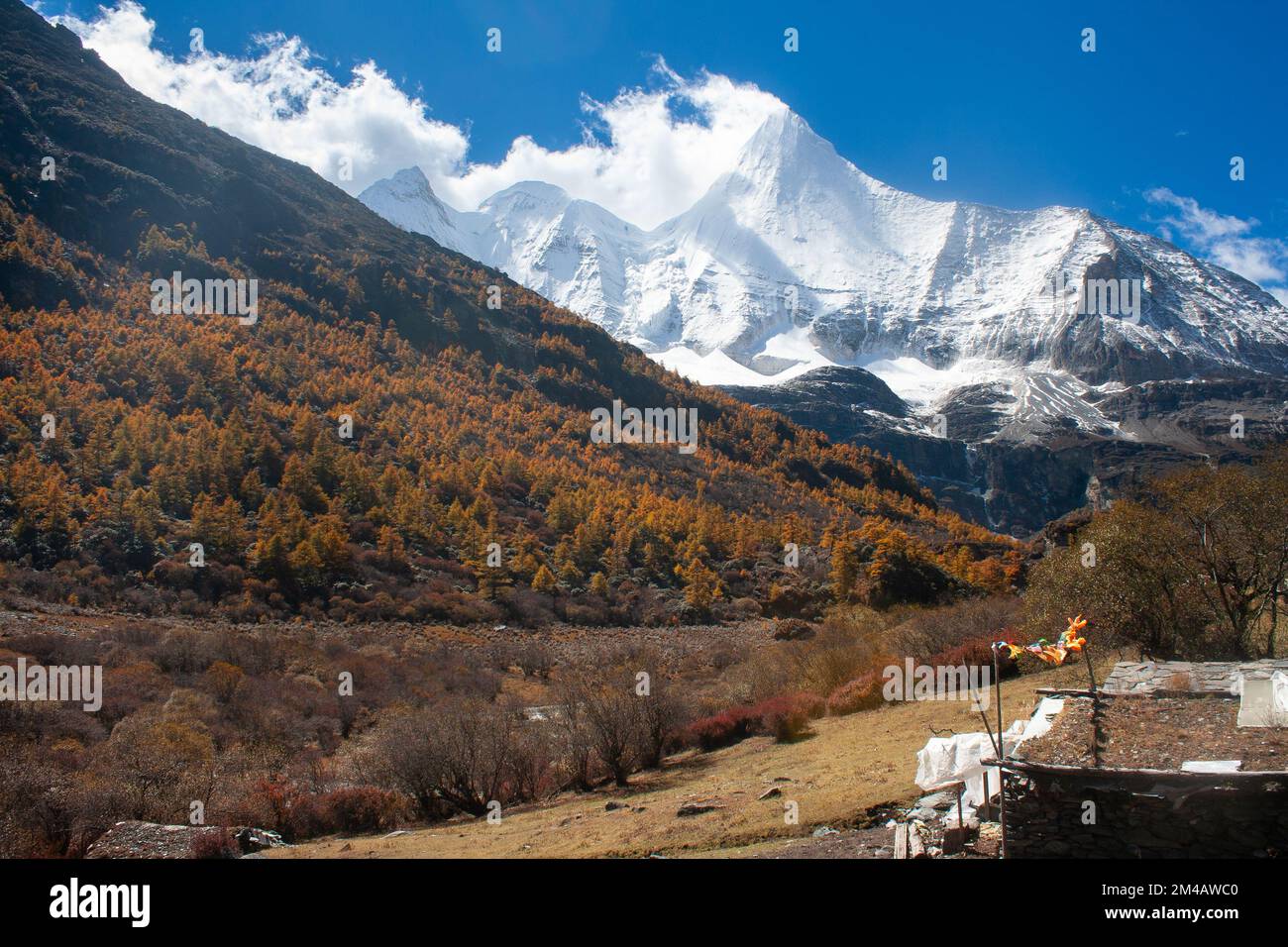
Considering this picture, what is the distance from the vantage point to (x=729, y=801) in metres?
15.9

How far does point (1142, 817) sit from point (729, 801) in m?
8.36

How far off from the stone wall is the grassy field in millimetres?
3834

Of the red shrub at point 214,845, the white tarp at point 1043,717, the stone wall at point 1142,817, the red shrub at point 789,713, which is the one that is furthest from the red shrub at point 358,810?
the stone wall at point 1142,817

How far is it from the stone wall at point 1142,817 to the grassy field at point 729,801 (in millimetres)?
3834

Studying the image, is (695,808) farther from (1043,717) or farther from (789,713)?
(789,713)

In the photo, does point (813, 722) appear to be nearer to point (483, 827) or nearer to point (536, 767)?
point (536, 767)

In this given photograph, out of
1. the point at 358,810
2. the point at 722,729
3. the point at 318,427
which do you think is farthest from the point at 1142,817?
the point at 318,427

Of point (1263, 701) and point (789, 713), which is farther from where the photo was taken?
point (789, 713)

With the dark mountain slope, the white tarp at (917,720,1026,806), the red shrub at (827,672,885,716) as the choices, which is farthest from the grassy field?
the dark mountain slope

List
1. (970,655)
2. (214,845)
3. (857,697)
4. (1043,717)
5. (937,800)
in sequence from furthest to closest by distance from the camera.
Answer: (970,655) → (857,697) → (214,845) → (937,800) → (1043,717)

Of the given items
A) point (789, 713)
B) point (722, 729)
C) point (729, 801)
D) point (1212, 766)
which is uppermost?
point (1212, 766)

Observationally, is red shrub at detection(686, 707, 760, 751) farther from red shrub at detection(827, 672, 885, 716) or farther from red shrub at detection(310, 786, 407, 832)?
red shrub at detection(310, 786, 407, 832)

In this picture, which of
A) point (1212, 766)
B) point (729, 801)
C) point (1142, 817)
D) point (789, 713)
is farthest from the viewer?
point (789, 713)
